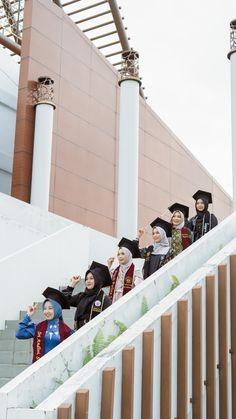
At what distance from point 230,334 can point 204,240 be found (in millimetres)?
791

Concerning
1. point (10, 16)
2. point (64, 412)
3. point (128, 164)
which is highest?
point (10, 16)

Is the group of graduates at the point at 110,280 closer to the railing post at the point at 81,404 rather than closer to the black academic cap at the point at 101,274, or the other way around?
the black academic cap at the point at 101,274

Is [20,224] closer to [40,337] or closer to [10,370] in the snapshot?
[10,370]

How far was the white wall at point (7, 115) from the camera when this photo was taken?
1595cm

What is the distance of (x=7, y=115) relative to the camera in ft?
53.0

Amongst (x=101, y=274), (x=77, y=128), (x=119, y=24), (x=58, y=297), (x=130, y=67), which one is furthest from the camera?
(x=119, y=24)

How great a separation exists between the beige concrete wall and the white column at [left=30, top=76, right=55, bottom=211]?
390 millimetres

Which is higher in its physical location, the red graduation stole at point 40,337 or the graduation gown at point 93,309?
the graduation gown at point 93,309

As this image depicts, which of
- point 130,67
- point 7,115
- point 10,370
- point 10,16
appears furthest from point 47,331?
point 10,16

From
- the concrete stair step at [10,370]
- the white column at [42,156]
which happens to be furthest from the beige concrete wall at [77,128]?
the concrete stair step at [10,370]

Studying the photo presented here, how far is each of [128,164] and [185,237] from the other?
A: 7323mm

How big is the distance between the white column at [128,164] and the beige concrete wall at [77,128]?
77.6 inches

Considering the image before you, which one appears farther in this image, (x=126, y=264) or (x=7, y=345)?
(x=7, y=345)

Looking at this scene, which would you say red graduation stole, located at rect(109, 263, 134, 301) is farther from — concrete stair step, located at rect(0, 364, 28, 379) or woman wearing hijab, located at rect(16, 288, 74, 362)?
concrete stair step, located at rect(0, 364, 28, 379)
